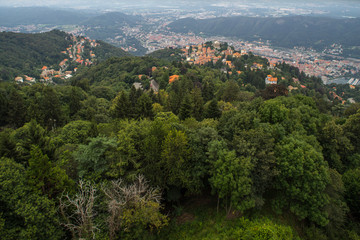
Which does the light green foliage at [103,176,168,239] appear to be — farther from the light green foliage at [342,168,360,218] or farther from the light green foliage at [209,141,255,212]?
the light green foliage at [342,168,360,218]

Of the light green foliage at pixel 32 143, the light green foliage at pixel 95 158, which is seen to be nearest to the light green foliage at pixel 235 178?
the light green foliage at pixel 95 158

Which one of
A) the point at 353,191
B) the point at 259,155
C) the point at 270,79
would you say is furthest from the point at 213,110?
the point at 270,79

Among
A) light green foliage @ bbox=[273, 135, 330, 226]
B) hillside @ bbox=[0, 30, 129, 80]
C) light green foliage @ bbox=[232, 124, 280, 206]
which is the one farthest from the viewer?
hillside @ bbox=[0, 30, 129, 80]

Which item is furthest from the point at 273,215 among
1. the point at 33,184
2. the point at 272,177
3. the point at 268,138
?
the point at 33,184

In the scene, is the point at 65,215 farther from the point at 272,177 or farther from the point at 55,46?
the point at 55,46

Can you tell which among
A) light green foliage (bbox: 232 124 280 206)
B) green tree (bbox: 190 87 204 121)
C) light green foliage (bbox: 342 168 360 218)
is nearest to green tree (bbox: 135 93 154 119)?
green tree (bbox: 190 87 204 121)

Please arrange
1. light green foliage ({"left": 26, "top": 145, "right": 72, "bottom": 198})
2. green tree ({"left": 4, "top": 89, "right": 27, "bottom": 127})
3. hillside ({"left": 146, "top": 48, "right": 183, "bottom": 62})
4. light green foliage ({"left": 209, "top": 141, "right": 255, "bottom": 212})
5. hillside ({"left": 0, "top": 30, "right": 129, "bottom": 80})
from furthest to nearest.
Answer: hillside ({"left": 146, "top": 48, "right": 183, "bottom": 62})
hillside ({"left": 0, "top": 30, "right": 129, "bottom": 80})
green tree ({"left": 4, "top": 89, "right": 27, "bottom": 127})
light green foliage ({"left": 209, "top": 141, "right": 255, "bottom": 212})
light green foliage ({"left": 26, "top": 145, "right": 72, "bottom": 198})
